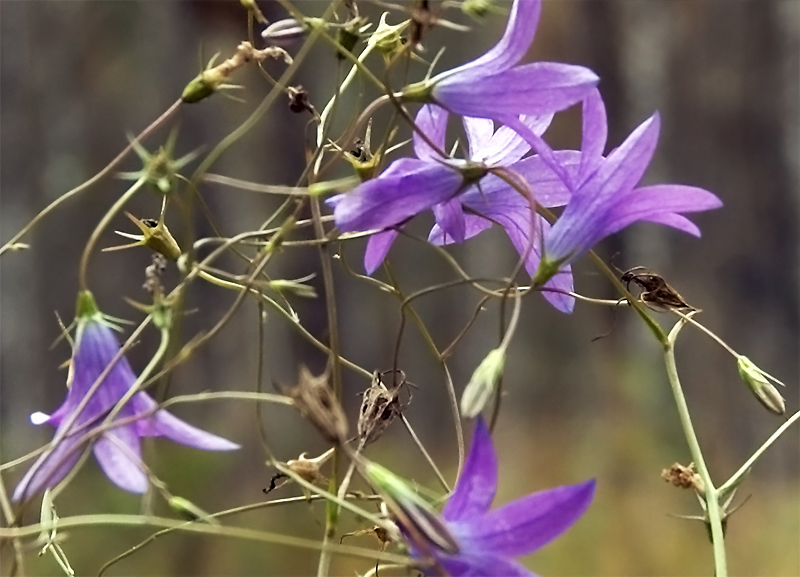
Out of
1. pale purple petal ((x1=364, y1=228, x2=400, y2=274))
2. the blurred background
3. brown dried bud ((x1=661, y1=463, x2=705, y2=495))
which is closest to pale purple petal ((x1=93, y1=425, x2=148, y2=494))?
pale purple petal ((x1=364, y1=228, x2=400, y2=274))

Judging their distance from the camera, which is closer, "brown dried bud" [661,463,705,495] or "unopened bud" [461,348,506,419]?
"unopened bud" [461,348,506,419]

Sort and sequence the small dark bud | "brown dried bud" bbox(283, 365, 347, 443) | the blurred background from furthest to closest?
the blurred background, the small dark bud, "brown dried bud" bbox(283, 365, 347, 443)

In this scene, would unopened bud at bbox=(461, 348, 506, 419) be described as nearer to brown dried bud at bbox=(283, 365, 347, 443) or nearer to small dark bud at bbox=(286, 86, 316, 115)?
brown dried bud at bbox=(283, 365, 347, 443)

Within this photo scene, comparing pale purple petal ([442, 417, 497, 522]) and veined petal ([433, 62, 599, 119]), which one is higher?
veined petal ([433, 62, 599, 119])

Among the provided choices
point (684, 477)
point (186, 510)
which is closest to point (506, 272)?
point (684, 477)

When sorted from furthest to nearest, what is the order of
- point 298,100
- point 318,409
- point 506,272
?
point 506,272 → point 298,100 → point 318,409

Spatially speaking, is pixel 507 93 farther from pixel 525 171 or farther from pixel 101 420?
pixel 101 420

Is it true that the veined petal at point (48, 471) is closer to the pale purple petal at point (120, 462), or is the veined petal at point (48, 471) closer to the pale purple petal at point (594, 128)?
the pale purple petal at point (120, 462)
